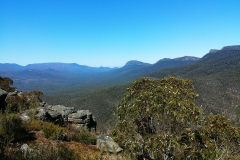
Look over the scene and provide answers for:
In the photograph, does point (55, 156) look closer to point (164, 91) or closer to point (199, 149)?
point (164, 91)

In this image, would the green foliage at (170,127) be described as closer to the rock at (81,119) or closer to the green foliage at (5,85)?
the rock at (81,119)

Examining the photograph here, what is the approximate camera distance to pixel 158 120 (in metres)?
6.79

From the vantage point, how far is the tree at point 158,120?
247 inches

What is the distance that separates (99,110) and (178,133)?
150 metres

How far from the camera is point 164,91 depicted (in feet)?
22.5

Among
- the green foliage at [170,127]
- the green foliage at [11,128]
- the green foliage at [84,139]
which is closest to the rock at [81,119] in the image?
the green foliage at [84,139]

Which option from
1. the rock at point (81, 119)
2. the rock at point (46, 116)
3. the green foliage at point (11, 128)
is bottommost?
the rock at point (81, 119)

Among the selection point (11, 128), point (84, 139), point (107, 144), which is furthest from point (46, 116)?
point (107, 144)

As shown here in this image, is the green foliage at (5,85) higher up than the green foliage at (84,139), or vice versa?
the green foliage at (5,85)

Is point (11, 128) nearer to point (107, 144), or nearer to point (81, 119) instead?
point (107, 144)

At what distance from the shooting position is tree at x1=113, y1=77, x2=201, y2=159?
6285mm

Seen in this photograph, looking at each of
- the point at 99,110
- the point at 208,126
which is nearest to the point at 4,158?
the point at 208,126

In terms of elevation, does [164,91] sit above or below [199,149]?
above

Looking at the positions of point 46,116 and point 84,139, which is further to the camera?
point 46,116
